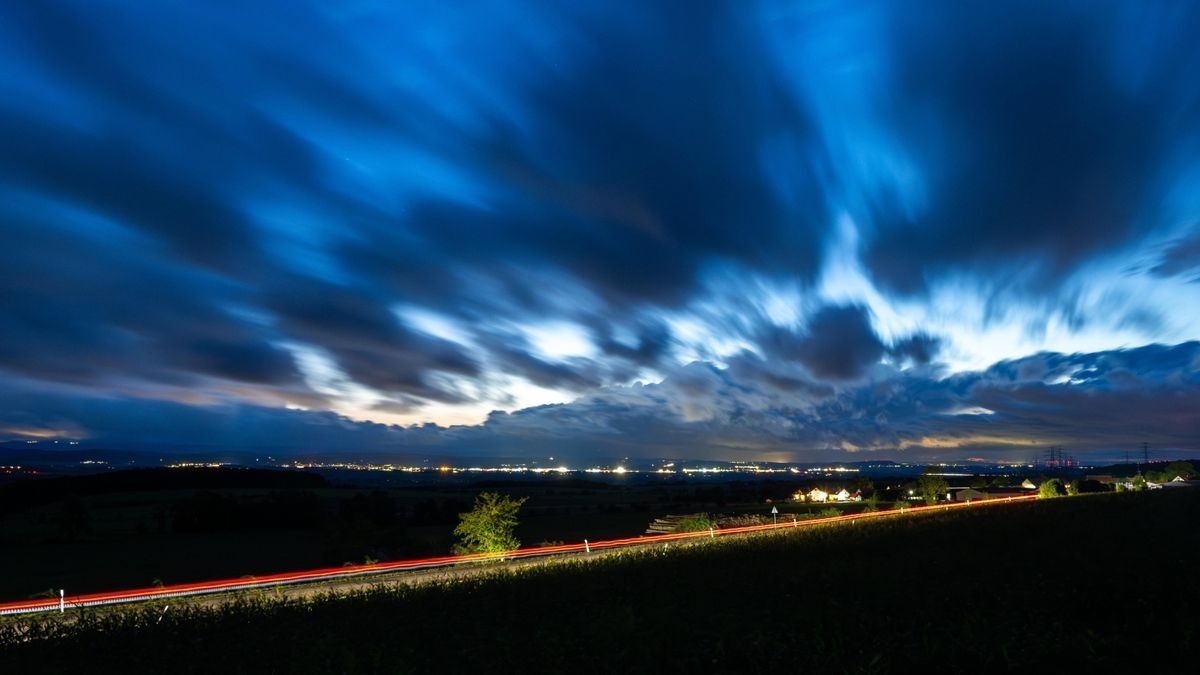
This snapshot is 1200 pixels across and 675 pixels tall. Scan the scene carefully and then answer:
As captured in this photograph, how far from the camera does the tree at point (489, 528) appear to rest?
121ft

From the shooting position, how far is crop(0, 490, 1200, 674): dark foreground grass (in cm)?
912

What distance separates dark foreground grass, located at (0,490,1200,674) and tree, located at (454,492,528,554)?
58.4 ft

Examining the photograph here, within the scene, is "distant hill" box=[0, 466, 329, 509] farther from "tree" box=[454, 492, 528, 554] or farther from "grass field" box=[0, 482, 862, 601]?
"tree" box=[454, 492, 528, 554]

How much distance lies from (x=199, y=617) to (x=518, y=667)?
8.80 m

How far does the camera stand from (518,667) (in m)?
9.23

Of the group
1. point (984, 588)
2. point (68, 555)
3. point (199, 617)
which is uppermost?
point (984, 588)

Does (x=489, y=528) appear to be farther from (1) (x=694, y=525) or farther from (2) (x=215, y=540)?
(2) (x=215, y=540)

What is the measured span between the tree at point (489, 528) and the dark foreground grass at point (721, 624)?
1781 cm

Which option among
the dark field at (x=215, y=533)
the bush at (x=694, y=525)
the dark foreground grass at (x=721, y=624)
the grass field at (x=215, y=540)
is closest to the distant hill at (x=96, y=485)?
the dark field at (x=215, y=533)

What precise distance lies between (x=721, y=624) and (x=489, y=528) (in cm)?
2804

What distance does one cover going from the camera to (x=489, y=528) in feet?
122

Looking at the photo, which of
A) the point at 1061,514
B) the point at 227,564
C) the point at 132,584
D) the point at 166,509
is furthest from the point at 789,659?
the point at 166,509

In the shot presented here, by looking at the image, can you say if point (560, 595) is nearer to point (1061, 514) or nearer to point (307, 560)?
point (1061, 514)

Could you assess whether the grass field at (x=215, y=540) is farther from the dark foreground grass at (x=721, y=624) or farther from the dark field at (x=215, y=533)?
the dark foreground grass at (x=721, y=624)
